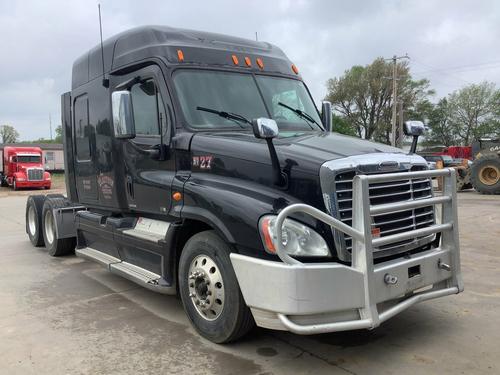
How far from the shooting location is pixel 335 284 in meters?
3.28

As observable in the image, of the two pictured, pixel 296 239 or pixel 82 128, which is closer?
pixel 296 239

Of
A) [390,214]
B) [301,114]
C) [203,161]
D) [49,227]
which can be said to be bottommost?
[49,227]

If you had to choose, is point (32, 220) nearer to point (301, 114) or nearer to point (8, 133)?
point (301, 114)

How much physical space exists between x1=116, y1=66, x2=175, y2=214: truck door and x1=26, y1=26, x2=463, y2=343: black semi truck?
0.02 m

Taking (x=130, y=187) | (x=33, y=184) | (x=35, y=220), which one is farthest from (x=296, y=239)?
(x=33, y=184)

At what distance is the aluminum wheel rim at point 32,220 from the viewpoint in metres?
9.06

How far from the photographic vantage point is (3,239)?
33.4 ft

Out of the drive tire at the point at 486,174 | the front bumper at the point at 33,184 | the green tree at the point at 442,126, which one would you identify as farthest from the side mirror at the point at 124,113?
the green tree at the point at 442,126

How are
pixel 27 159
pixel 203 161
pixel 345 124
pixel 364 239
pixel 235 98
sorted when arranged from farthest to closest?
pixel 345 124 < pixel 27 159 < pixel 235 98 < pixel 203 161 < pixel 364 239

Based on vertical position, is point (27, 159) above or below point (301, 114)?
above

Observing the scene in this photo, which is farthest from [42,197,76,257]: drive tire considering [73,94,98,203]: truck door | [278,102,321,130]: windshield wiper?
[278,102,321,130]: windshield wiper

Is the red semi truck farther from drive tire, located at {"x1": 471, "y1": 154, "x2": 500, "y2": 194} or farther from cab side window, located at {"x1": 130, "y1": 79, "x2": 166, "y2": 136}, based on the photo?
cab side window, located at {"x1": 130, "y1": 79, "x2": 166, "y2": 136}

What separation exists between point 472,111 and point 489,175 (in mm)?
53366

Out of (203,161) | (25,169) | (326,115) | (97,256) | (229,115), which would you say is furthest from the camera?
(25,169)
